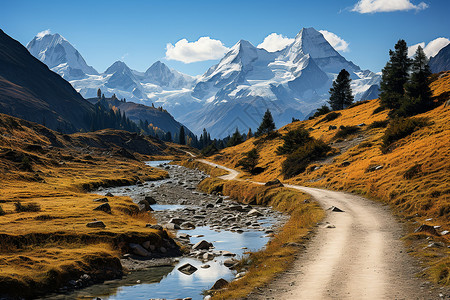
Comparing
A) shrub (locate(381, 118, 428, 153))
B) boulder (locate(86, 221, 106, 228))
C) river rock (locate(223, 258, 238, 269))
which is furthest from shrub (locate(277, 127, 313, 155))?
river rock (locate(223, 258, 238, 269))

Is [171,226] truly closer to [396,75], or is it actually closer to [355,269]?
[355,269]

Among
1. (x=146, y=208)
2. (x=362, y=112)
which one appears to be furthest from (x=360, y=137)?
(x=146, y=208)

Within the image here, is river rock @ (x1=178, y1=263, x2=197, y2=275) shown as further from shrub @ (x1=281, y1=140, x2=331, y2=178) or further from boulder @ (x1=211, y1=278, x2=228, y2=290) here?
shrub @ (x1=281, y1=140, x2=331, y2=178)

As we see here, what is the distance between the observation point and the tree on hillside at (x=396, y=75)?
81675 mm

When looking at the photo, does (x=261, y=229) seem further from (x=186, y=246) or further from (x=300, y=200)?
(x=300, y=200)

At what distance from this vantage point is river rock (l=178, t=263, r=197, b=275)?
A: 1961cm

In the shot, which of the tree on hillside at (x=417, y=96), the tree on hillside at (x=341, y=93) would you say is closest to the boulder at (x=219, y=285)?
the tree on hillside at (x=417, y=96)

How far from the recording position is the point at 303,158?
230 ft

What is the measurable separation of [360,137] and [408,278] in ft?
208

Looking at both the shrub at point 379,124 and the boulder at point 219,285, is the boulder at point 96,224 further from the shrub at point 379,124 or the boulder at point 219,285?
the shrub at point 379,124

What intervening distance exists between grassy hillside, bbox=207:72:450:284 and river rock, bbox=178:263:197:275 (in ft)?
39.9

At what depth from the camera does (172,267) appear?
827 inches

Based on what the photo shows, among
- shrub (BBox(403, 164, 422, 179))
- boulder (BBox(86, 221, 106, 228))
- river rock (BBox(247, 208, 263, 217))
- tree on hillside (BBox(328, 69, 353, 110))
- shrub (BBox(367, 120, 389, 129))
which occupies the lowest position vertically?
river rock (BBox(247, 208, 263, 217))

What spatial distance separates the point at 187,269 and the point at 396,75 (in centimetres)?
8259
